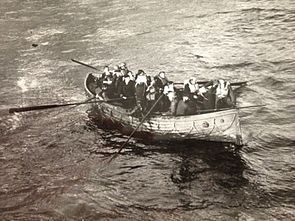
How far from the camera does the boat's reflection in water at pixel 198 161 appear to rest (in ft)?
55.7

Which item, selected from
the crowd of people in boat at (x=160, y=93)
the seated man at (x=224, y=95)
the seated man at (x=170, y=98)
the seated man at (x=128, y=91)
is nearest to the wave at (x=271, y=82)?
the crowd of people in boat at (x=160, y=93)

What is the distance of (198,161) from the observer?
59.8 feet

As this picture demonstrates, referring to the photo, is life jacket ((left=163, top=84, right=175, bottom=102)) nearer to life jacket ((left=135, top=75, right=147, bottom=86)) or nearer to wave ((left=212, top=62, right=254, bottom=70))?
life jacket ((left=135, top=75, right=147, bottom=86))

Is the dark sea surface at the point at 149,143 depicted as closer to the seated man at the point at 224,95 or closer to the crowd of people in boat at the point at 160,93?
the crowd of people in boat at the point at 160,93

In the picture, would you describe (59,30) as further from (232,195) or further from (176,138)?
(232,195)

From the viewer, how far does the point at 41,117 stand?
941 inches

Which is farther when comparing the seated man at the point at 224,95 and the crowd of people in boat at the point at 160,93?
the crowd of people in boat at the point at 160,93

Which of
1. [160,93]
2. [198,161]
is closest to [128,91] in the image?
[160,93]

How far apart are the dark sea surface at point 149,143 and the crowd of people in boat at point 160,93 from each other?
1.75m

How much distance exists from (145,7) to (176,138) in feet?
91.0

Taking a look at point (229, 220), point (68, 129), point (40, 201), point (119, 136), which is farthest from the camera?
point (68, 129)

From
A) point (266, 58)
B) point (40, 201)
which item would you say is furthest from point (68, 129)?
point (266, 58)

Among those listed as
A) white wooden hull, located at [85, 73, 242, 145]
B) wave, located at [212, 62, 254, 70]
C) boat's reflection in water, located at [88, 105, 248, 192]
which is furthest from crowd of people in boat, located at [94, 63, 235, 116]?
wave, located at [212, 62, 254, 70]

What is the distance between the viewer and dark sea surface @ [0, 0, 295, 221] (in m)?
16.1
